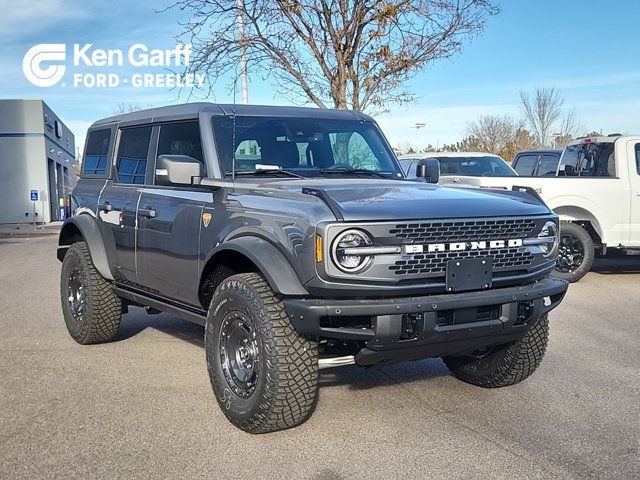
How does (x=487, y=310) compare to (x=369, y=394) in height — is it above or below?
above

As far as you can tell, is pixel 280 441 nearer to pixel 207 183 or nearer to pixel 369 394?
pixel 369 394

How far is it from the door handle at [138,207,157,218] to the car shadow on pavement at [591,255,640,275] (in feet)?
28.8

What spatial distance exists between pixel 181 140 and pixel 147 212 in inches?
23.9

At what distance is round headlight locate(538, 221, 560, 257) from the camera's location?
14.8 ft

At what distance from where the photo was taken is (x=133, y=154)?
6168 millimetres

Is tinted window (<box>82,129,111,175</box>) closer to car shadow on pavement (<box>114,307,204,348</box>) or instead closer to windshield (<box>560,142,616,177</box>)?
car shadow on pavement (<box>114,307,204,348</box>)

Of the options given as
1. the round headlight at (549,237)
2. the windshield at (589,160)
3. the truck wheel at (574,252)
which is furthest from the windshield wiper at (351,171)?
the windshield at (589,160)

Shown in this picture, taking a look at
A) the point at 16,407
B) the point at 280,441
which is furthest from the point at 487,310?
the point at 16,407

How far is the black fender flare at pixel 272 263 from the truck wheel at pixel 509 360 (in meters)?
1.74

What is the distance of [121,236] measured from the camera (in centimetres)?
597

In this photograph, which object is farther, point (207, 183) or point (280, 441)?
point (207, 183)

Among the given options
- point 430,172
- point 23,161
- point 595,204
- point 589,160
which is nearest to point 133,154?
point 430,172

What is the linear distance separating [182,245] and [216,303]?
76 centimetres

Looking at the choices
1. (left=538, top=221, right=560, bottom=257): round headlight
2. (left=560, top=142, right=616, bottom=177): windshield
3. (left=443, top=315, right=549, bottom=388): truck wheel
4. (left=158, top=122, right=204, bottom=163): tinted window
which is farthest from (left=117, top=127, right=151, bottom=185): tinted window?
(left=560, top=142, right=616, bottom=177): windshield
